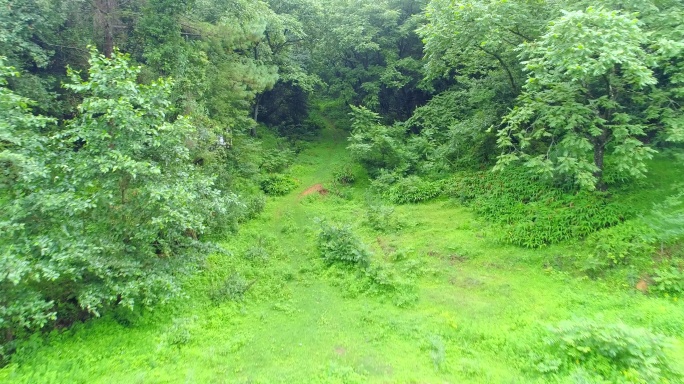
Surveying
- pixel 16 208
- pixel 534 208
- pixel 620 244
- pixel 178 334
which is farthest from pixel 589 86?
pixel 16 208

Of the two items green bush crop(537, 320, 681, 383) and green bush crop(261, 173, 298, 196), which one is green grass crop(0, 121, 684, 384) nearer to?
green bush crop(537, 320, 681, 383)

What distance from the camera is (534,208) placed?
11789 millimetres

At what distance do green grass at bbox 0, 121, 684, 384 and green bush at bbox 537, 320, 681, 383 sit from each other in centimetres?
29

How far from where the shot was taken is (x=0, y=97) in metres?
6.92

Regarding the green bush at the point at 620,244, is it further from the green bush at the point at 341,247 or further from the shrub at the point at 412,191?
the shrub at the point at 412,191

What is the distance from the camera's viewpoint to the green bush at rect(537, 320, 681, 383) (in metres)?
5.43

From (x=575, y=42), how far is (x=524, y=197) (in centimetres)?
573

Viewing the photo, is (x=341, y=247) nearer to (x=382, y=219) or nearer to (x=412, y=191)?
(x=382, y=219)

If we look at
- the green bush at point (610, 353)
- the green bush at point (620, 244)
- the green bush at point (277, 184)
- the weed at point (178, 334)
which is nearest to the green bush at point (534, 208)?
the green bush at point (620, 244)

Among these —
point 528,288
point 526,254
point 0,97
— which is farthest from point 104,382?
point 526,254

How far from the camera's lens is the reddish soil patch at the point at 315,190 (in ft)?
58.7

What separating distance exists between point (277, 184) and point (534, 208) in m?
11.1

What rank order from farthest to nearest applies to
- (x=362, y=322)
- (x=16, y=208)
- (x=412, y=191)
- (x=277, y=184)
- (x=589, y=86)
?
1. (x=277, y=184)
2. (x=412, y=191)
3. (x=589, y=86)
4. (x=362, y=322)
5. (x=16, y=208)

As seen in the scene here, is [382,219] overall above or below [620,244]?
below
